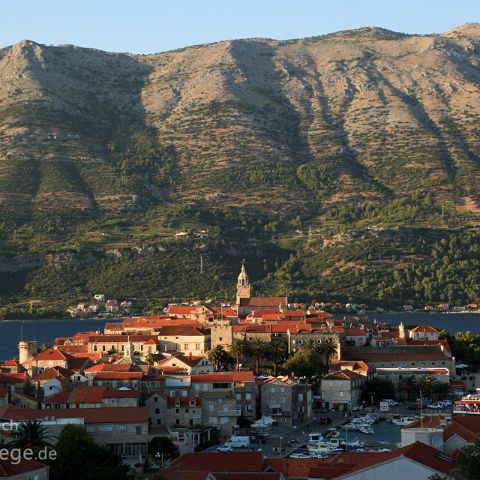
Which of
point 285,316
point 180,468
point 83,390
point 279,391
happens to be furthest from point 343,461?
point 285,316

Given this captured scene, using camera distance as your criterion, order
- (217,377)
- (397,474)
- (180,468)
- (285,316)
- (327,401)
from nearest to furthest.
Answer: (397,474) < (180,468) < (217,377) < (327,401) < (285,316)

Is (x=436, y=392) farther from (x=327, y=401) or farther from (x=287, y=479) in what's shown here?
(x=287, y=479)

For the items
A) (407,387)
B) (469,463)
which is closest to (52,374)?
(407,387)

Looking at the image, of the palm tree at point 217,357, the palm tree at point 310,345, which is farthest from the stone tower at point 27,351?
the palm tree at point 310,345

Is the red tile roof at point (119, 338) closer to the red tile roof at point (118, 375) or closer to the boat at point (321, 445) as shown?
the red tile roof at point (118, 375)

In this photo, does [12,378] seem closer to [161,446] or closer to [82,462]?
[161,446]

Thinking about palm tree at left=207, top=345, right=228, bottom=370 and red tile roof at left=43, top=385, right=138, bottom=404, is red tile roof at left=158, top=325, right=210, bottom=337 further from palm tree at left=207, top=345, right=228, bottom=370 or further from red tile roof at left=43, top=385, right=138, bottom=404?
red tile roof at left=43, top=385, right=138, bottom=404
